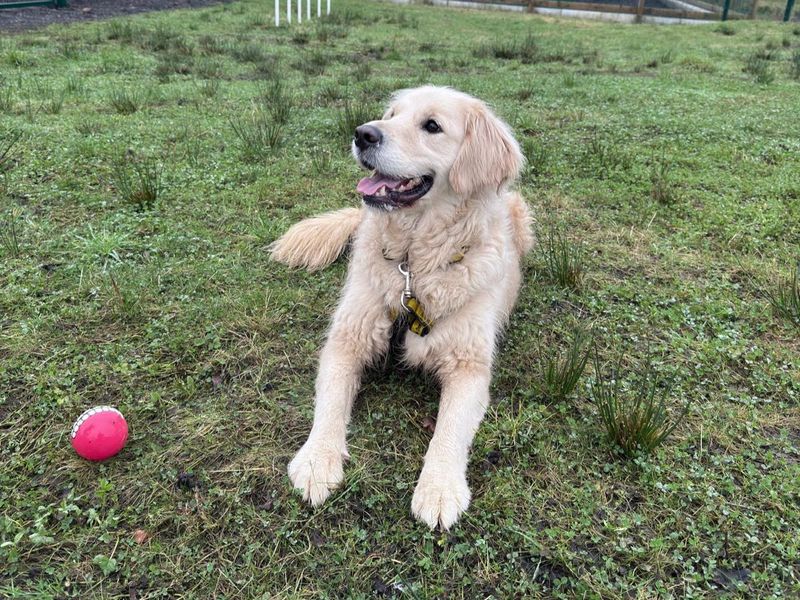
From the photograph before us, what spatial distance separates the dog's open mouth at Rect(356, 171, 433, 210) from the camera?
2.60 meters

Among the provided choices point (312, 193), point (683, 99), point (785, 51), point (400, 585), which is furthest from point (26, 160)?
point (785, 51)

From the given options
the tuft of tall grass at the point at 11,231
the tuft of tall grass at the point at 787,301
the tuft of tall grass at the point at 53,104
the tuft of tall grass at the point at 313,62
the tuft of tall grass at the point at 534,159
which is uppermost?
the tuft of tall grass at the point at 313,62

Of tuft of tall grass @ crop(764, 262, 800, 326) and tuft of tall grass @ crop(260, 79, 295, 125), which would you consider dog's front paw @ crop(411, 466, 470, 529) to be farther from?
tuft of tall grass @ crop(260, 79, 295, 125)

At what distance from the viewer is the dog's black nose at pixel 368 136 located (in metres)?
2.53

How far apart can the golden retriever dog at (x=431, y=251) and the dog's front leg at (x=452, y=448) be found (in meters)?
0.01

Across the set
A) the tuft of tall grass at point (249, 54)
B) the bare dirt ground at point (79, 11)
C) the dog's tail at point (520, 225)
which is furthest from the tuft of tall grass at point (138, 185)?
the bare dirt ground at point (79, 11)

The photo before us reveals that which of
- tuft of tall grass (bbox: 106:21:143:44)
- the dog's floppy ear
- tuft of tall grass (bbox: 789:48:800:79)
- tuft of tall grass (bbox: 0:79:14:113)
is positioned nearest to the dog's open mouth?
the dog's floppy ear

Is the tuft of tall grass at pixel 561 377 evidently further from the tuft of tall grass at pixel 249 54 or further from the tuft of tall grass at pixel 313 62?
the tuft of tall grass at pixel 249 54

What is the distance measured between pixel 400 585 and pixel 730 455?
1515 mm

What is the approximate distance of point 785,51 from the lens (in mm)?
11875

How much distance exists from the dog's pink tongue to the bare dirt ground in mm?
11992

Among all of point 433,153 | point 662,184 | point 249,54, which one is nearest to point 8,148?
point 433,153

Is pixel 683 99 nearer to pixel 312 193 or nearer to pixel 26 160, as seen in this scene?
pixel 312 193

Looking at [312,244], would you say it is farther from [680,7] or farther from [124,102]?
[680,7]
